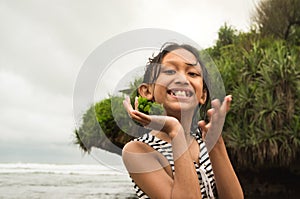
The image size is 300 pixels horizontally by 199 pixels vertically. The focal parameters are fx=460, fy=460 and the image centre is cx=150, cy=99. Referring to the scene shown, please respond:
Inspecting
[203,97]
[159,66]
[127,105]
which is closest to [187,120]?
[203,97]

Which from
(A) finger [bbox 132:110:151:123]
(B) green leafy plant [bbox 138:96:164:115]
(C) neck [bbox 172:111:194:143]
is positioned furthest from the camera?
(C) neck [bbox 172:111:194:143]

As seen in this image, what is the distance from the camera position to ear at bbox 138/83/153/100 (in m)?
1.63

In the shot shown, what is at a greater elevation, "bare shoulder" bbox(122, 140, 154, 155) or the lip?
the lip

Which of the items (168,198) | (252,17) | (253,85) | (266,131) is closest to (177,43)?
(168,198)

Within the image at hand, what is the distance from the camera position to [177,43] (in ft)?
5.71

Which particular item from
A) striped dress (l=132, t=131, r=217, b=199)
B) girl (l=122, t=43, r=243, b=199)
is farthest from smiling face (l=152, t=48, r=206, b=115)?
striped dress (l=132, t=131, r=217, b=199)

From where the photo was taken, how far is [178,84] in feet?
5.16

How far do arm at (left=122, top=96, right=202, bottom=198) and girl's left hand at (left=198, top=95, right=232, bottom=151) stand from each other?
10cm

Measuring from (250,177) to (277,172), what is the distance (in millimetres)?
758

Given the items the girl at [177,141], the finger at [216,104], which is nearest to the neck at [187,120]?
the girl at [177,141]

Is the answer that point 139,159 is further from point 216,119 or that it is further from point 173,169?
point 216,119

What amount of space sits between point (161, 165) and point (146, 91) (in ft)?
0.92

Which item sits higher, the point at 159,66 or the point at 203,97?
the point at 159,66

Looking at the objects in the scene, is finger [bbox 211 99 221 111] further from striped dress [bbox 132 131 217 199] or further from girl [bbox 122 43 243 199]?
striped dress [bbox 132 131 217 199]
